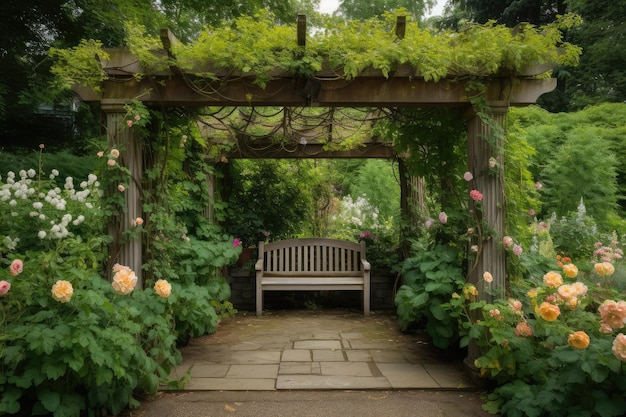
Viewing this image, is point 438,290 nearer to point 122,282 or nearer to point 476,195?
point 476,195

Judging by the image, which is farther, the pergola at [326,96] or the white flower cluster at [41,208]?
the pergola at [326,96]

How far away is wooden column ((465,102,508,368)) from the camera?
3.76 meters

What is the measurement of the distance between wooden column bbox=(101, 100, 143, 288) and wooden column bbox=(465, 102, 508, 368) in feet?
8.35

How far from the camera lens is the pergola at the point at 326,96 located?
3.65 meters

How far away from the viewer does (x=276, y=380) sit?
376 cm

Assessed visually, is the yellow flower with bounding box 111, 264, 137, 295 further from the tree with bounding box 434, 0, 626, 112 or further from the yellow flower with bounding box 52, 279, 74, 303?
the tree with bounding box 434, 0, 626, 112

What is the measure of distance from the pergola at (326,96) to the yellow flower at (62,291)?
107 cm

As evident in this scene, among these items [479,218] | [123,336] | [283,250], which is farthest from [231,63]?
[283,250]

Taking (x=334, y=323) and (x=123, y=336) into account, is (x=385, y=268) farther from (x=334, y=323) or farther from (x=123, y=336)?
(x=123, y=336)

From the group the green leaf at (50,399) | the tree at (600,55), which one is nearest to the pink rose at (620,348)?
the green leaf at (50,399)

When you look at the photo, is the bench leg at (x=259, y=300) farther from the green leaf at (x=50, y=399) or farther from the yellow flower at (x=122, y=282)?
the green leaf at (x=50, y=399)

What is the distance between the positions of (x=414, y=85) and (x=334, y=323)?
3183 mm

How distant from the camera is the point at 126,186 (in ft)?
11.9

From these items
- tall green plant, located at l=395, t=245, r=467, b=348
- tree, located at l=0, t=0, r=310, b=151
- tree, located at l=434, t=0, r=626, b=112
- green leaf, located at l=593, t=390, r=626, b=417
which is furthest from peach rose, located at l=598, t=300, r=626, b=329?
tree, located at l=434, t=0, r=626, b=112
